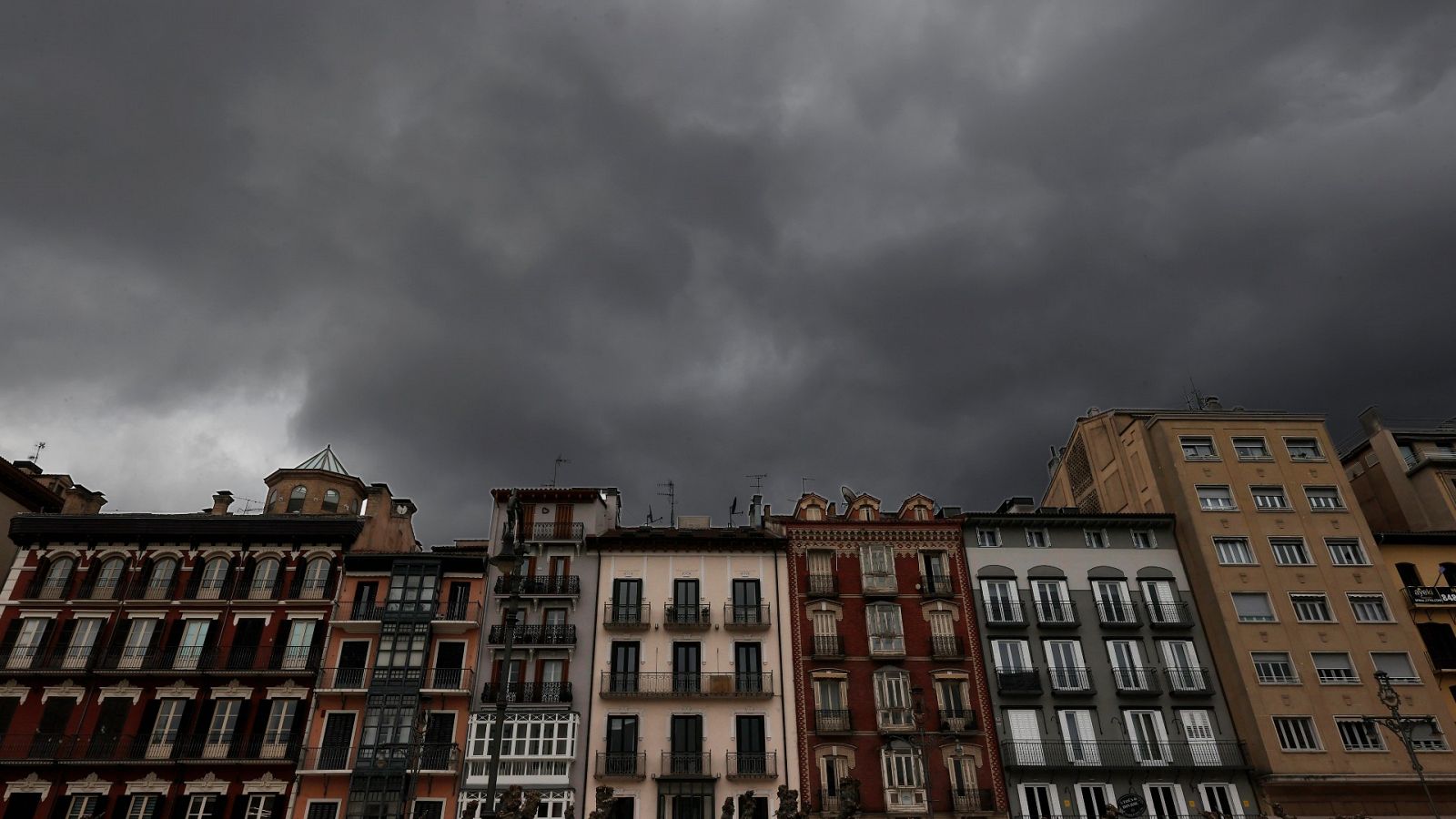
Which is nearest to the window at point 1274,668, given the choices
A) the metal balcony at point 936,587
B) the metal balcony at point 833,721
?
the metal balcony at point 936,587

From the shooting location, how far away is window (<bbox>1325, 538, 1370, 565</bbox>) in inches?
1752

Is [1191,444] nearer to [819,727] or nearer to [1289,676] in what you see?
[1289,676]

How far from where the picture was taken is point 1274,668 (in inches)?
1636

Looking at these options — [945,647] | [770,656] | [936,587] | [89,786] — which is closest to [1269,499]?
[936,587]

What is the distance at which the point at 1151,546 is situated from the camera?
152ft

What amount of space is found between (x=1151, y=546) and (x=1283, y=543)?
245 inches

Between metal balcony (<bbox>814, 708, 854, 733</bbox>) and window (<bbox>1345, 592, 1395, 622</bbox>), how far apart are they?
25.1 metres

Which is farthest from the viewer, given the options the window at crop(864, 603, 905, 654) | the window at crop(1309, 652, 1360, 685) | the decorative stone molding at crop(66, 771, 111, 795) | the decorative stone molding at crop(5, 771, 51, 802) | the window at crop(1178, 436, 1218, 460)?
the window at crop(1178, 436, 1218, 460)

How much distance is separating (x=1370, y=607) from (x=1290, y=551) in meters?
4.08

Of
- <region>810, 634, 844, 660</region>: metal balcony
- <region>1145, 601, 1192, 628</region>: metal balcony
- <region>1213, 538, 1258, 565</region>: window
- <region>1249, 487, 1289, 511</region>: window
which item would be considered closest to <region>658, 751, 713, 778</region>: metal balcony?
<region>810, 634, 844, 660</region>: metal balcony

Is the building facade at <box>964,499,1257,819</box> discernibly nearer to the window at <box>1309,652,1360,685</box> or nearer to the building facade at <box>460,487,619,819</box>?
the window at <box>1309,652,1360,685</box>

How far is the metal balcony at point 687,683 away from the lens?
135ft

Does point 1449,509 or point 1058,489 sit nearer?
point 1449,509

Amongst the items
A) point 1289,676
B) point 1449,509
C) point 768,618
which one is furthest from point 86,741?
point 1449,509
